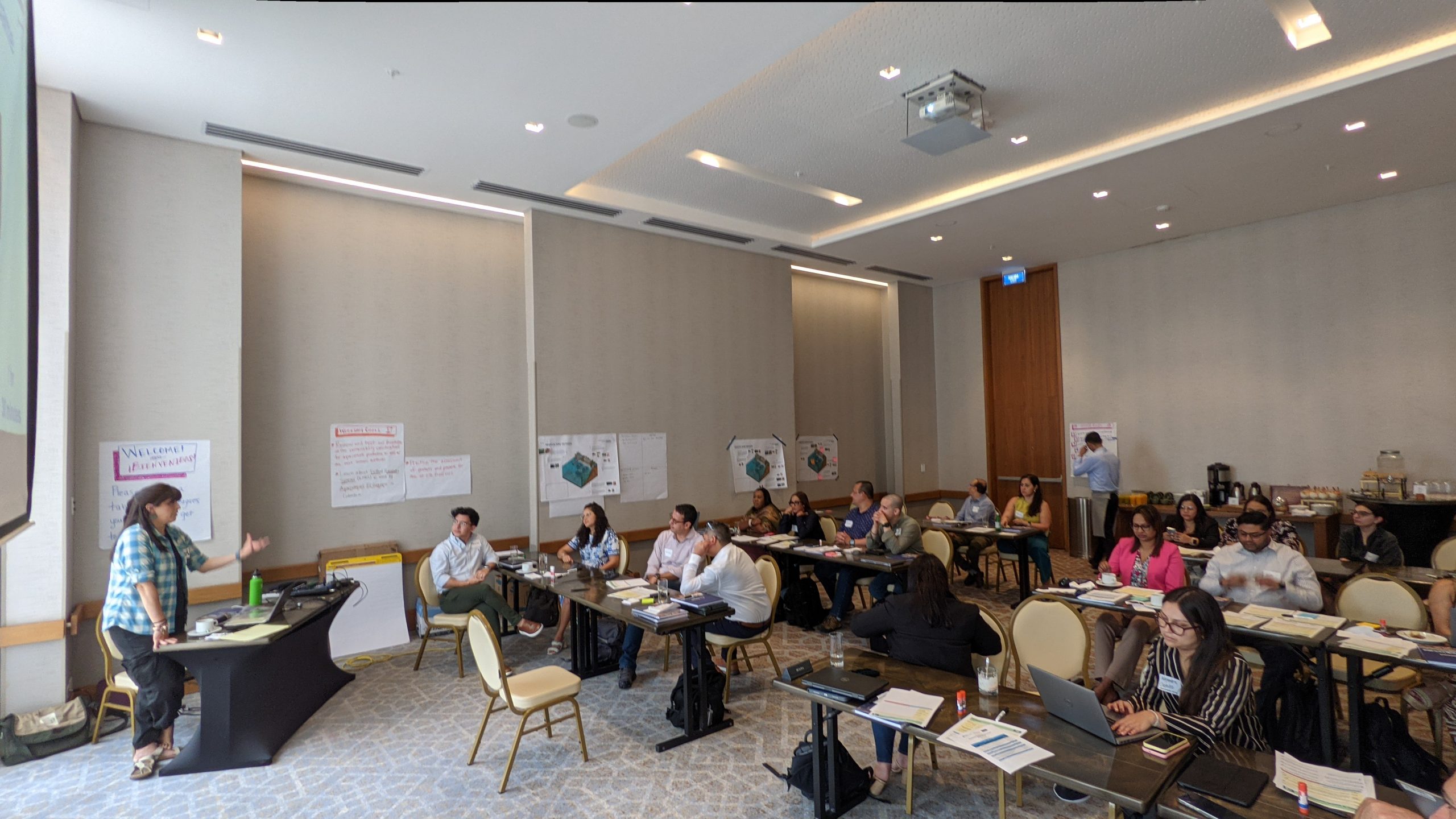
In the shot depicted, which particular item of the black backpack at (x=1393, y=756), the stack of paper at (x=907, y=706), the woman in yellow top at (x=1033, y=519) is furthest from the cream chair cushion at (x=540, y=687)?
the woman in yellow top at (x=1033, y=519)

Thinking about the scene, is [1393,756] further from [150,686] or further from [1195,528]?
[150,686]

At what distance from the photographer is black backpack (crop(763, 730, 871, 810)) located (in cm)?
329

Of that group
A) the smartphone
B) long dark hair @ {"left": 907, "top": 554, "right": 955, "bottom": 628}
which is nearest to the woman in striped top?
the smartphone

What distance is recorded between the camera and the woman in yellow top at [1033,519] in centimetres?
735

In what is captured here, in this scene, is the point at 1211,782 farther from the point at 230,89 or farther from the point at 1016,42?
the point at 230,89

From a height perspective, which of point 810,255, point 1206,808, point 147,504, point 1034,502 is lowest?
point 1206,808

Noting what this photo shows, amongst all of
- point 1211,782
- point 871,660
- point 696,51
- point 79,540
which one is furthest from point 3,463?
point 79,540

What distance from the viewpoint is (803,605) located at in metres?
6.55

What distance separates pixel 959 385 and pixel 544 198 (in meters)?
7.10

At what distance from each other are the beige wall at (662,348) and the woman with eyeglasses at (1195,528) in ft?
14.1

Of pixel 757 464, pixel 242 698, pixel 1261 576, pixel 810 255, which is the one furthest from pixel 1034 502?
pixel 242 698

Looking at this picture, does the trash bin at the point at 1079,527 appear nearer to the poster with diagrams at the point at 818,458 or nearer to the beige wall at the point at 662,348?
the poster with diagrams at the point at 818,458

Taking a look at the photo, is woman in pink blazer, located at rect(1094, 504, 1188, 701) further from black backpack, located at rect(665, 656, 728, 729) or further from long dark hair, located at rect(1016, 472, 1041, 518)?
long dark hair, located at rect(1016, 472, 1041, 518)

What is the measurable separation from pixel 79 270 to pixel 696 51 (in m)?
5.21
